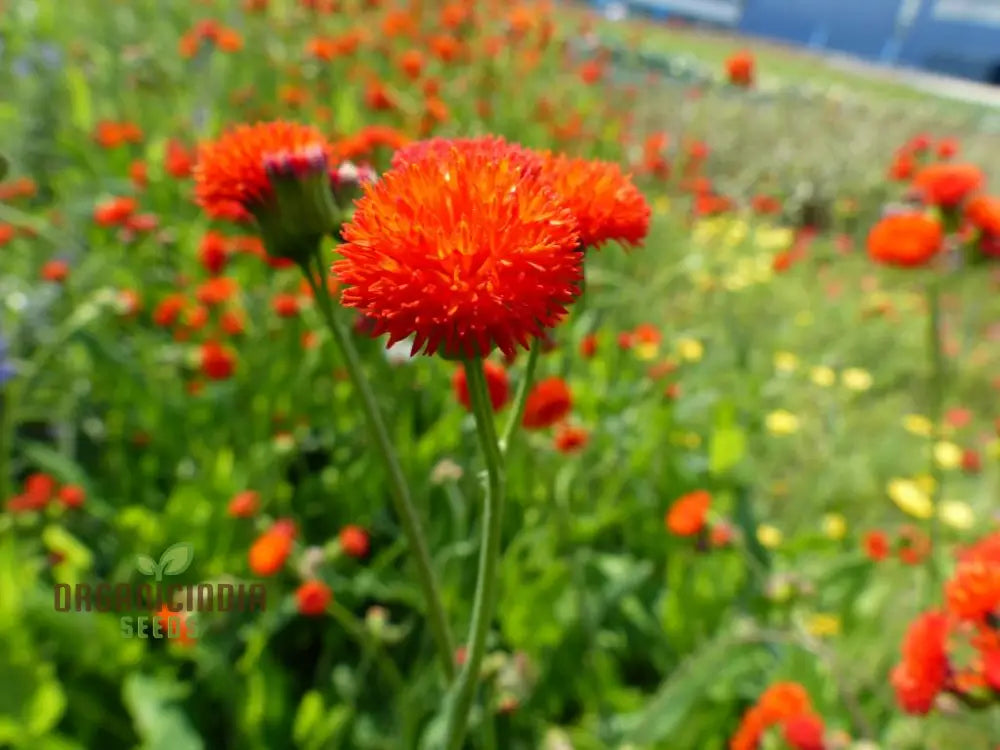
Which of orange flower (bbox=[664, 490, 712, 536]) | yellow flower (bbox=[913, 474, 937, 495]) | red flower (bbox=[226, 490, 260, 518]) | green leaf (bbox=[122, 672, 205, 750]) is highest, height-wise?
orange flower (bbox=[664, 490, 712, 536])

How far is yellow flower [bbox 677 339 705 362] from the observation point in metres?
2.26

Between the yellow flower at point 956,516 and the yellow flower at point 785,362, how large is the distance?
58 cm

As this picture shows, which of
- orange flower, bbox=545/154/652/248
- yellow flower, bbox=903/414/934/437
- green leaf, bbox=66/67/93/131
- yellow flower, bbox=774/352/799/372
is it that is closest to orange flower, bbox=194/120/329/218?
orange flower, bbox=545/154/652/248

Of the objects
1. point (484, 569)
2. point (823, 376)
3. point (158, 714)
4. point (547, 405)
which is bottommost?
point (158, 714)

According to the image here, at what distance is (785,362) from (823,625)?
115 cm

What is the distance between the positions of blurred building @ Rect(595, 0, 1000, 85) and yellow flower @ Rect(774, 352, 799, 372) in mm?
13588

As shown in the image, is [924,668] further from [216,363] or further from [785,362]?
[785,362]

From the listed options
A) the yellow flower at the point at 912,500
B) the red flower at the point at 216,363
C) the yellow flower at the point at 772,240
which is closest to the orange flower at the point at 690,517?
the yellow flower at the point at 912,500

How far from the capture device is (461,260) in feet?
1.36

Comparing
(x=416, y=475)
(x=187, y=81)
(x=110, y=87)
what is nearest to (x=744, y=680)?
(x=416, y=475)

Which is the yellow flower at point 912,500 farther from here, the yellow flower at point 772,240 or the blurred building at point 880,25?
the blurred building at point 880,25

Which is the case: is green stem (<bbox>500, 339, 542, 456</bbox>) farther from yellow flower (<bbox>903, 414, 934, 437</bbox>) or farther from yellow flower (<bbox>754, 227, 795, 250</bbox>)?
yellow flower (<bbox>754, 227, 795, 250</bbox>)

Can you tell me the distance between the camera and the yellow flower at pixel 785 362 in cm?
233

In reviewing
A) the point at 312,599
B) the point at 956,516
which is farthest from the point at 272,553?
the point at 956,516
